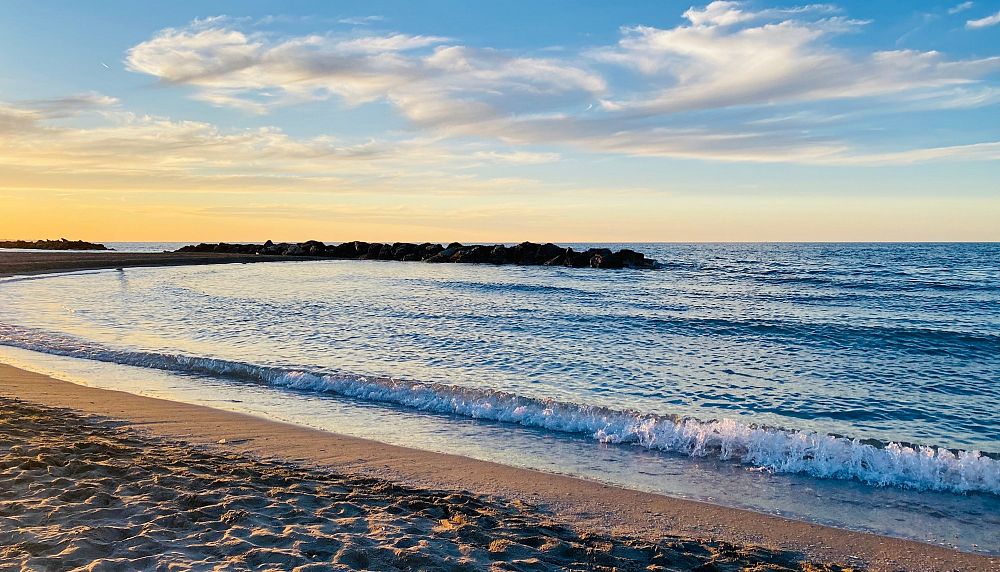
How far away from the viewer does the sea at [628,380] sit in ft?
24.7

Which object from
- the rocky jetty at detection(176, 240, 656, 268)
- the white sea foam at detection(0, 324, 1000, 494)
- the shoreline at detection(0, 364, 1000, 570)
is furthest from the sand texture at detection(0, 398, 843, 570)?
the rocky jetty at detection(176, 240, 656, 268)

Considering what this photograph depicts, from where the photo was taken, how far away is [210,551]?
4680mm

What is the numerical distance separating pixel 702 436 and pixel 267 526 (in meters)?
5.81

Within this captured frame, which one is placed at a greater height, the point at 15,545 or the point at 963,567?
the point at 15,545

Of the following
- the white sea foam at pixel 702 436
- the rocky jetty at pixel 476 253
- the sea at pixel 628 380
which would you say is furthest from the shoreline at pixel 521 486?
the rocky jetty at pixel 476 253

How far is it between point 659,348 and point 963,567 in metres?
11.9

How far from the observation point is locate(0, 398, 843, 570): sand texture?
15.1 feet

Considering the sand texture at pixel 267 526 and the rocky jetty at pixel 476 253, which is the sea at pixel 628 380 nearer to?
the sand texture at pixel 267 526

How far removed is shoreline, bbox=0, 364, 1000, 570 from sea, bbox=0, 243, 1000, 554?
0.39 m

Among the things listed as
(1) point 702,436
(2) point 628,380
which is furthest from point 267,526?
(2) point 628,380

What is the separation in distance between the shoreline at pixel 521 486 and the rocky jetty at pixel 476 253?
1890 inches

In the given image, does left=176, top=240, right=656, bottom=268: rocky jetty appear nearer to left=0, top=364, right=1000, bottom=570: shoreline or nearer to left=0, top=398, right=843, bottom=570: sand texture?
left=0, top=364, right=1000, bottom=570: shoreline

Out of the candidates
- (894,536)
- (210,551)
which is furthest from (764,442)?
(210,551)

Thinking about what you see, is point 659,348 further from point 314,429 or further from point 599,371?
point 314,429
